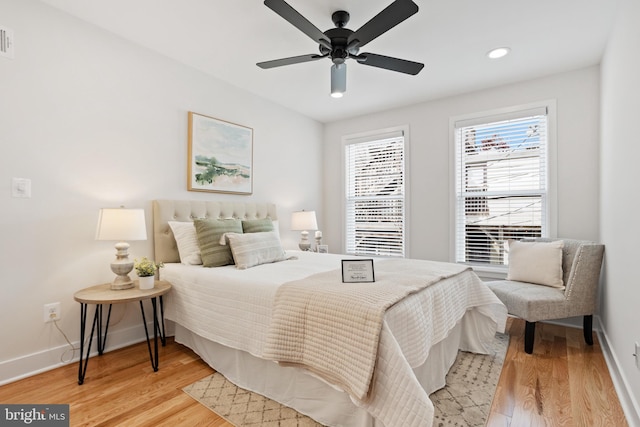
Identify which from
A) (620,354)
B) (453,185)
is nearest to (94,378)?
(620,354)

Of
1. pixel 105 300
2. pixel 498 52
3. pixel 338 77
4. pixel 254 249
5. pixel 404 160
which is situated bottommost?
pixel 105 300

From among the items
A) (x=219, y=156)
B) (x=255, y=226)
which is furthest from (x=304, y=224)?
(x=219, y=156)

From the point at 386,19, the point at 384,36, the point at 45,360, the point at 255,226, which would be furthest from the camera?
the point at 255,226

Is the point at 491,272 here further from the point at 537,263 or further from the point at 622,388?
the point at 622,388

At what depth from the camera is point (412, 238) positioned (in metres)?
4.21

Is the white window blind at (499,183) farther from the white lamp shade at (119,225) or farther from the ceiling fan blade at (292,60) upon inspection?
the white lamp shade at (119,225)

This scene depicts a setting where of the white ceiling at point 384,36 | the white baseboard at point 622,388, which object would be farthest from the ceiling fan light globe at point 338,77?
the white baseboard at point 622,388

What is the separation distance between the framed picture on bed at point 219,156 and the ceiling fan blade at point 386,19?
1753mm

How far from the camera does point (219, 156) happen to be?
11.2 feet

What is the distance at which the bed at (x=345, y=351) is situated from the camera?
4.60ft

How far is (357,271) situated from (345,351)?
1.83ft

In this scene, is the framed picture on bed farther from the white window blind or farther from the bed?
the white window blind

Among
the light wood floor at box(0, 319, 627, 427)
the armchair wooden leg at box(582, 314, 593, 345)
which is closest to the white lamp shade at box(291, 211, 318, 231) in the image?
the light wood floor at box(0, 319, 627, 427)

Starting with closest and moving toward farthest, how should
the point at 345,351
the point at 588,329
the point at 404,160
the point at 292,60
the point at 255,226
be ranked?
the point at 345,351 < the point at 292,60 < the point at 588,329 < the point at 255,226 < the point at 404,160
